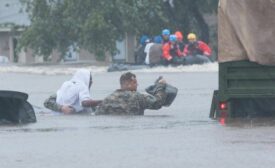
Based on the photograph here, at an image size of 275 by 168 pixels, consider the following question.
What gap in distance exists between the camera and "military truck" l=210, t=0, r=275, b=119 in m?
15.4

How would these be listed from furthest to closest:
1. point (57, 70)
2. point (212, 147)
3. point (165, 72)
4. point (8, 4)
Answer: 1. point (8, 4)
2. point (57, 70)
3. point (165, 72)
4. point (212, 147)

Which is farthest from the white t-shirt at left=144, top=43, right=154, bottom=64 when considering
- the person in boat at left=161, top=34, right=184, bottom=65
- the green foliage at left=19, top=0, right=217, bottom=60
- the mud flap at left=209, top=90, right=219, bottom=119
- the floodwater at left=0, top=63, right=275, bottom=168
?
the mud flap at left=209, top=90, right=219, bottom=119

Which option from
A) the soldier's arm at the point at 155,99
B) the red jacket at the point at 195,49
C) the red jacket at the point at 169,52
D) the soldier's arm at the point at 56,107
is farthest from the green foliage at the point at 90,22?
the soldier's arm at the point at 155,99

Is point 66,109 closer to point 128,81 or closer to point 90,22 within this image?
point 128,81

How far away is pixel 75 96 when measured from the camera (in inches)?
701

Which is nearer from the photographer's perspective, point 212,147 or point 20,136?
point 212,147

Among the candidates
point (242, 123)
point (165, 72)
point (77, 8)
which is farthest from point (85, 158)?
point (77, 8)

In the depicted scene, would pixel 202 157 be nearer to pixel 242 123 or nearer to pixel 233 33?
pixel 242 123

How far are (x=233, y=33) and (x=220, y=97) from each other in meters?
1.06

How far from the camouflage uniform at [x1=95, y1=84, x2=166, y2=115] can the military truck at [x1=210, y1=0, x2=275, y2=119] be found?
94 centimetres

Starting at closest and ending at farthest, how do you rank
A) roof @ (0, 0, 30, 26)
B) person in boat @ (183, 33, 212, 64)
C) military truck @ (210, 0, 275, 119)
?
military truck @ (210, 0, 275, 119), person in boat @ (183, 33, 212, 64), roof @ (0, 0, 30, 26)

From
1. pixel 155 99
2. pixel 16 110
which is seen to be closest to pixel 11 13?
pixel 155 99

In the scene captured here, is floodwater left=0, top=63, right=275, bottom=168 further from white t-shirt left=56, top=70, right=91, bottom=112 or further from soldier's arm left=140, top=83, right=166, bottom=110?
white t-shirt left=56, top=70, right=91, bottom=112

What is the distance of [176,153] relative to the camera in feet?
37.9
